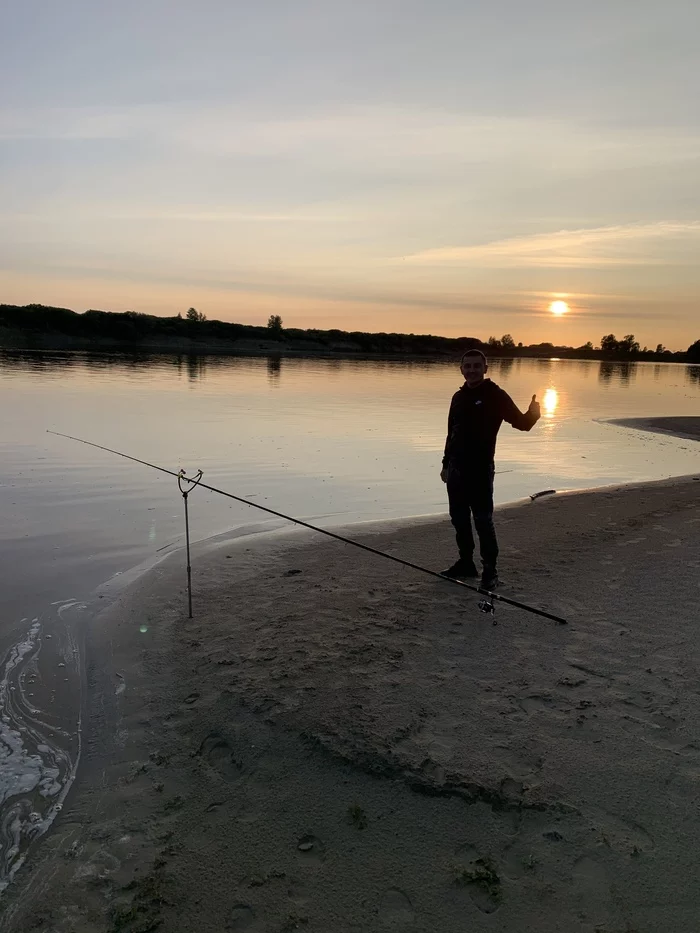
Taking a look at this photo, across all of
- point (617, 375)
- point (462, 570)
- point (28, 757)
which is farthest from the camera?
point (617, 375)

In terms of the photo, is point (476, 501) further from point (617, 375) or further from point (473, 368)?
point (617, 375)

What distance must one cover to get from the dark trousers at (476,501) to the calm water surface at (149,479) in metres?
3.54

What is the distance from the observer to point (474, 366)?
17.9 feet

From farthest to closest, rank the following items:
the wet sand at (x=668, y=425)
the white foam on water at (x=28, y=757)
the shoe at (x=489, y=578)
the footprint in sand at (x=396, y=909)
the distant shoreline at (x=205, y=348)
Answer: the distant shoreline at (x=205, y=348) < the wet sand at (x=668, y=425) < the shoe at (x=489, y=578) < the white foam on water at (x=28, y=757) < the footprint in sand at (x=396, y=909)

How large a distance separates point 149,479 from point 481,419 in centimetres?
795

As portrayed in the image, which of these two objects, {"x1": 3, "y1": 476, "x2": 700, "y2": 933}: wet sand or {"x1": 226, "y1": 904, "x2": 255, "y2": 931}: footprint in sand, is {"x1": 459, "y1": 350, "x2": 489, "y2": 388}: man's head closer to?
{"x1": 3, "y1": 476, "x2": 700, "y2": 933}: wet sand

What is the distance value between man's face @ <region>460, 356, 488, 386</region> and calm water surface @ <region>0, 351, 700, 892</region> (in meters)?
4.19

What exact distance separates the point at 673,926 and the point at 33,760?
342 cm

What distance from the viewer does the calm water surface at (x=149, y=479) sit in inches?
160

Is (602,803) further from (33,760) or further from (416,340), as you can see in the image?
(416,340)

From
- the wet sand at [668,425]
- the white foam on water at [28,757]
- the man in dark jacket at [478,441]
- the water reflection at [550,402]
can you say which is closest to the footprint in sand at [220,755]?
the white foam on water at [28,757]

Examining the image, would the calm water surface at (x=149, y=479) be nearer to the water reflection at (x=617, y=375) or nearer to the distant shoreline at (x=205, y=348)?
the water reflection at (x=617, y=375)

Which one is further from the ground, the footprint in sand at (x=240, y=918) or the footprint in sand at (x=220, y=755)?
the footprint in sand at (x=220, y=755)

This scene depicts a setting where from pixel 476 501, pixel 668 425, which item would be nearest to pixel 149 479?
pixel 476 501
